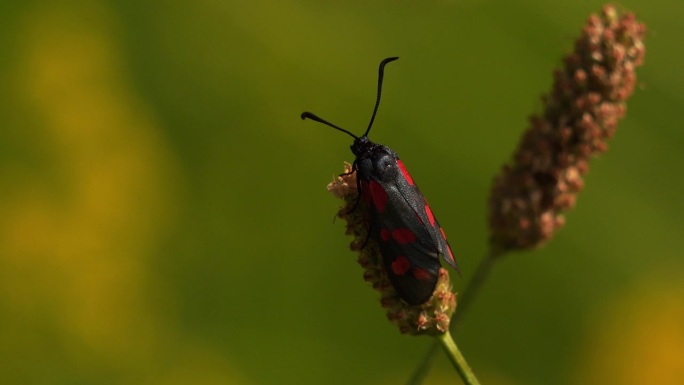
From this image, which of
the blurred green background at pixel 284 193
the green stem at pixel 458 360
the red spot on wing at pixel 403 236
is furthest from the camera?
the blurred green background at pixel 284 193

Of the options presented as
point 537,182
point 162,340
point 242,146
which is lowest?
point 162,340

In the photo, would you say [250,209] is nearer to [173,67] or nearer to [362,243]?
[173,67]

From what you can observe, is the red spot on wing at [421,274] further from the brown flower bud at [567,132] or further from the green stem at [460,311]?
the brown flower bud at [567,132]

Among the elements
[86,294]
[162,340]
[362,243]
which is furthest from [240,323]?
[362,243]

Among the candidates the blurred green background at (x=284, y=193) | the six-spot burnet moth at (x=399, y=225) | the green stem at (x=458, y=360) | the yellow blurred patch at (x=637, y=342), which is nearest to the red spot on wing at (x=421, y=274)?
the six-spot burnet moth at (x=399, y=225)

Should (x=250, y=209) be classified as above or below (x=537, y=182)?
below

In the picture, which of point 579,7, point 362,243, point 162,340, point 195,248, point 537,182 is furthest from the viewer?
point 579,7
